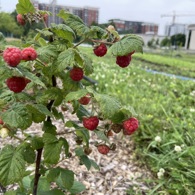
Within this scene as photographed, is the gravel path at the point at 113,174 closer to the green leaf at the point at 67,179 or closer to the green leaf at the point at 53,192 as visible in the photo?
the green leaf at the point at 53,192

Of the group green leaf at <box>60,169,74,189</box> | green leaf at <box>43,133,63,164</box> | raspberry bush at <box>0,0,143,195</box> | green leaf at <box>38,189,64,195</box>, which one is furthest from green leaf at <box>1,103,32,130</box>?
green leaf at <box>38,189,64,195</box>

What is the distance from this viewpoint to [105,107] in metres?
0.96

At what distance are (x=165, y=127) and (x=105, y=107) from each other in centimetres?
233

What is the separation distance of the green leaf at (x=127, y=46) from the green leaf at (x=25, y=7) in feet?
1.09

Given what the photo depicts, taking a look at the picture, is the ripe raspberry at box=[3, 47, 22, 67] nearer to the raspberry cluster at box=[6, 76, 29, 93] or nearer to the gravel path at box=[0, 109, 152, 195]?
the raspberry cluster at box=[6, 76, 29, 93]

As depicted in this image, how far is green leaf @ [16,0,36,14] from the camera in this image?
1.02 m

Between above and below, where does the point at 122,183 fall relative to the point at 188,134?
below

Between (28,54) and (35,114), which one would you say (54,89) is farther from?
(28,54)

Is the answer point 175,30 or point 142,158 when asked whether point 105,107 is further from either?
point 175,30

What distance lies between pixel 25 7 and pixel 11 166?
1.82 feet

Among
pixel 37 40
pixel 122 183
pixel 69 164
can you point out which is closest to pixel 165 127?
pixel 122 183

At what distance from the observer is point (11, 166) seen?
1056 millimetres

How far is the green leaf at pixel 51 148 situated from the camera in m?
1.09

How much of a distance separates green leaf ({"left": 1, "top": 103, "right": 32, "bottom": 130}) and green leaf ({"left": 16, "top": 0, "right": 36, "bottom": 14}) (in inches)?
13.0
